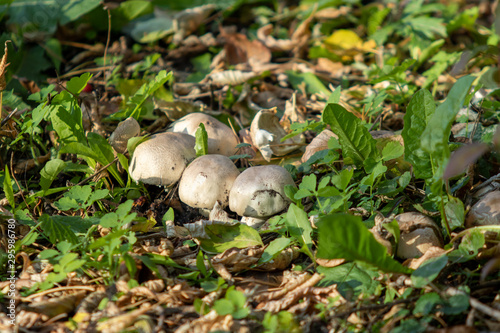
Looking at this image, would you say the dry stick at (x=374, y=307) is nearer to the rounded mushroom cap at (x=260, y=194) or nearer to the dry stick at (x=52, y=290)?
the rounded mushroom cap at (x=260, y=194)

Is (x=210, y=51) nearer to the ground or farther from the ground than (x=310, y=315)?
farther from the ground

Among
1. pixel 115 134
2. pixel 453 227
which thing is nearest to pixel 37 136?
pixel 115 134

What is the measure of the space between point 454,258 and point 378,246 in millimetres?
394

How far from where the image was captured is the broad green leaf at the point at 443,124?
5.56 ft

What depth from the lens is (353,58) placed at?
13.3ft

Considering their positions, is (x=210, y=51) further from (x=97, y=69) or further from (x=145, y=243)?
(x=145, y=243)

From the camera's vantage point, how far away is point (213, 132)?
2633 mm

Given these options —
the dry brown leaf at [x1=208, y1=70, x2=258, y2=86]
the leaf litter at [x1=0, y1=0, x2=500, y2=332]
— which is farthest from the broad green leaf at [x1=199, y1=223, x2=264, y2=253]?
the dry brown leaf at [x1=208, y1=70, x2=258, y2=86]

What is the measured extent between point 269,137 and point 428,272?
1.30m

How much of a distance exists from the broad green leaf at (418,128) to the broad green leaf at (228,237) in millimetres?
850

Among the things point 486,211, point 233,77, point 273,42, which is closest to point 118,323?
point 486,211

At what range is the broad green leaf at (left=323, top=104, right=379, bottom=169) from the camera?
2139 mm

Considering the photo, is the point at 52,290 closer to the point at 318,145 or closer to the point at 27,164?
the point at 27,164

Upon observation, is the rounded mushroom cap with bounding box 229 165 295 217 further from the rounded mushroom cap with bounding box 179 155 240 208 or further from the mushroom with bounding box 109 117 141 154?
the mushroom with bounding box 109 117 141 154
